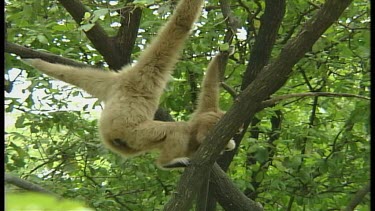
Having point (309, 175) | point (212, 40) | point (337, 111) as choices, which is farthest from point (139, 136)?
point (337, 111)

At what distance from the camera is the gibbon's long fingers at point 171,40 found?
5.43m

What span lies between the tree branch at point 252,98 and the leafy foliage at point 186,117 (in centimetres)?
173

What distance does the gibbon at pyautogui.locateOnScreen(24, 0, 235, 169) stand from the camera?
535 centimetres

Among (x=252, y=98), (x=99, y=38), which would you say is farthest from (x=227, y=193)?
(x=99, y=38)

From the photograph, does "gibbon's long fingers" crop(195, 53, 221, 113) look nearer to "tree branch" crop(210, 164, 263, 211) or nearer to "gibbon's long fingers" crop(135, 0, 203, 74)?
"gibbon's long fingers" crop(135, 0, 203, 74)

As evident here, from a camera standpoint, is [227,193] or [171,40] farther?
[227,193]

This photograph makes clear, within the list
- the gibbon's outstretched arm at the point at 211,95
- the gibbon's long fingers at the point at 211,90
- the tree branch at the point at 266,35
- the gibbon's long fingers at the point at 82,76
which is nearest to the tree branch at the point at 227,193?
the gibbon's outstretched arm at the point at 211,95

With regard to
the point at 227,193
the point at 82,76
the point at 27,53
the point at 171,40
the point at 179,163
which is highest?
the point at 171,40

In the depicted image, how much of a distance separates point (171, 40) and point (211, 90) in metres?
0.63

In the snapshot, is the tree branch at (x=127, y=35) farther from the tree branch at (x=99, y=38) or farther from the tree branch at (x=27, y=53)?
the tree branch at (x=27, y=53)

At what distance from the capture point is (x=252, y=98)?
4652mm

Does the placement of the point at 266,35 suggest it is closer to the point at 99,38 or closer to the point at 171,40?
the point at 171,40

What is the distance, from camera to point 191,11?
5.42m

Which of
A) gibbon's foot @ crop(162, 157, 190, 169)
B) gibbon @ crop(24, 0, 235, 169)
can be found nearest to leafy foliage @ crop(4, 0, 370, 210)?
gibbon @ crop(24, 0, 235, 169)
